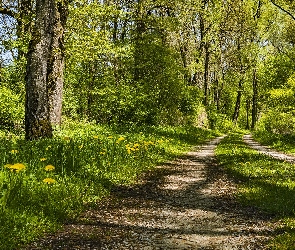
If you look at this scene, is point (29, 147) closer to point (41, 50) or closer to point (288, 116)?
point (41, 50)

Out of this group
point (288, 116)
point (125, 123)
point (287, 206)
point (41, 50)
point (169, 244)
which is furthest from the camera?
point (288, 116)

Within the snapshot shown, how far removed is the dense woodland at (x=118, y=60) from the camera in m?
13.1

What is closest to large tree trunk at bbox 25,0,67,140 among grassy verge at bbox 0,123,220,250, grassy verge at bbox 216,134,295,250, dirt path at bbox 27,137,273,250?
grassy verge at bbox 0,123,220,250

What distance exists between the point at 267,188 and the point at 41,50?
871 centimetres

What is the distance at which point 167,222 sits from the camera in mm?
7430

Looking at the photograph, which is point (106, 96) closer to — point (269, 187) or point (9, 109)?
point (9, 109)

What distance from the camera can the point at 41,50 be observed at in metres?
12.9

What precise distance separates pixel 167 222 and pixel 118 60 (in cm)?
2229

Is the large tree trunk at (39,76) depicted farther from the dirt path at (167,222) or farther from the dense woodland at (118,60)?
the dirt path at (167,222)

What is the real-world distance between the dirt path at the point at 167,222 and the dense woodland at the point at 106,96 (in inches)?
19.2

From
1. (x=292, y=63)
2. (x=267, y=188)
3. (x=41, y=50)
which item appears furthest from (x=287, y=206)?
(x=292, y=63)

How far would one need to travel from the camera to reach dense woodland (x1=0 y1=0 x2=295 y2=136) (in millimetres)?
13141

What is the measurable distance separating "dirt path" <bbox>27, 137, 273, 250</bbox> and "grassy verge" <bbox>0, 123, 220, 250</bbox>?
319 mm

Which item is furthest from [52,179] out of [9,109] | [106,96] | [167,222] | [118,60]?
[118,60]
